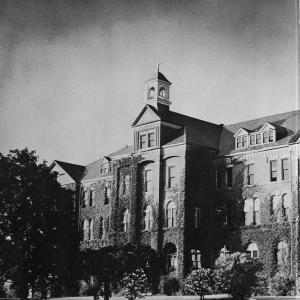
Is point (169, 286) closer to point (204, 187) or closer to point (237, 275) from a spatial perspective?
point (204, 187)

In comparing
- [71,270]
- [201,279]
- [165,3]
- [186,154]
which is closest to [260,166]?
[186,154]

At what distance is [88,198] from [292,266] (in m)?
21.6

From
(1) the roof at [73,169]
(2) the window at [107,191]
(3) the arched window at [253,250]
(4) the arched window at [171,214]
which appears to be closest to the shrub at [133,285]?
(4) the arched window at [171,214]

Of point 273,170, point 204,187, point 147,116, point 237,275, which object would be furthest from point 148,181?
point 237,275

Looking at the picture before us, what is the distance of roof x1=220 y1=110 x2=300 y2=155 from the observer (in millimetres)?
45094

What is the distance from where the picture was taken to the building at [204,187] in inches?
1727

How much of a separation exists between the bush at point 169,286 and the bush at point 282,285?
20.9 ft

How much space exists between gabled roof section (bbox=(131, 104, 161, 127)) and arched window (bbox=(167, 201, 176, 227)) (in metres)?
6.15

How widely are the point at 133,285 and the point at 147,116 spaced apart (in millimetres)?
15226

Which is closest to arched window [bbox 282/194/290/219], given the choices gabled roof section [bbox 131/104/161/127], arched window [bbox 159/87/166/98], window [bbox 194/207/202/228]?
window [bbox 194/207/202/228]

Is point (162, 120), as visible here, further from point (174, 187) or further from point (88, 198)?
point (88, 198)

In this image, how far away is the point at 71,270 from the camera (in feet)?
119

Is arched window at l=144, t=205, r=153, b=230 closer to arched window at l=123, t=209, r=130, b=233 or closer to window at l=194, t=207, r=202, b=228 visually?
arched window at l=123, t=209, r=130, b=233

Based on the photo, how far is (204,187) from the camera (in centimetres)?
4825
